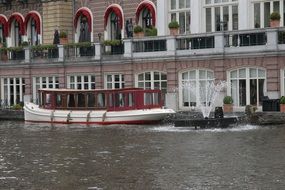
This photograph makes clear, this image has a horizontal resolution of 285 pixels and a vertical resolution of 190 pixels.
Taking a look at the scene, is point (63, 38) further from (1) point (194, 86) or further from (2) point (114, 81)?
(1) point (194, 86)

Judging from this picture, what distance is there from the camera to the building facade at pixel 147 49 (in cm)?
4534

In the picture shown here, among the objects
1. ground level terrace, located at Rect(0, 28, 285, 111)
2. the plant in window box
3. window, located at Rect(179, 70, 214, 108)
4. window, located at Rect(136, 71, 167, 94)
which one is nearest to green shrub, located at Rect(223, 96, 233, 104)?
ground level terrace, located at Rect(0, 28, 285, 111)

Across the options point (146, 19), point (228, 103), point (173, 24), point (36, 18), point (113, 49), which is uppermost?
point (36, 18)

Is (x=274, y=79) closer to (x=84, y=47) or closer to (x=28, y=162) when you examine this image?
(x=84, y=47)

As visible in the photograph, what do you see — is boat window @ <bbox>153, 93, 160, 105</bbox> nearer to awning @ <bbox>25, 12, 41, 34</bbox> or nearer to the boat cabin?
the boat cabin

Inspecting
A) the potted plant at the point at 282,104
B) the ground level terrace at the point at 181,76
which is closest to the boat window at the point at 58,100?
the ground level terrace at the point at 181,76

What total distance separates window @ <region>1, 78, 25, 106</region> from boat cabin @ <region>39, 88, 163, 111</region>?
36.9 ft

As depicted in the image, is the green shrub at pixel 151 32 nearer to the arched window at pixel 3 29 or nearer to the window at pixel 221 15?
the window at pixel 221 15

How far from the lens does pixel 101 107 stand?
153 feet

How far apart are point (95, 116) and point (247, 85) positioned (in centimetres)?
1015

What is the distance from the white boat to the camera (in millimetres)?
44719

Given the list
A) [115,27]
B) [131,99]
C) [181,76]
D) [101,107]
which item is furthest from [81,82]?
[131,99]

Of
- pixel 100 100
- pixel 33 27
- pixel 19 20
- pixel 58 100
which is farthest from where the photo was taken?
pixel 19 20

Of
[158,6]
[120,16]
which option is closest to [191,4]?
[158,6]
